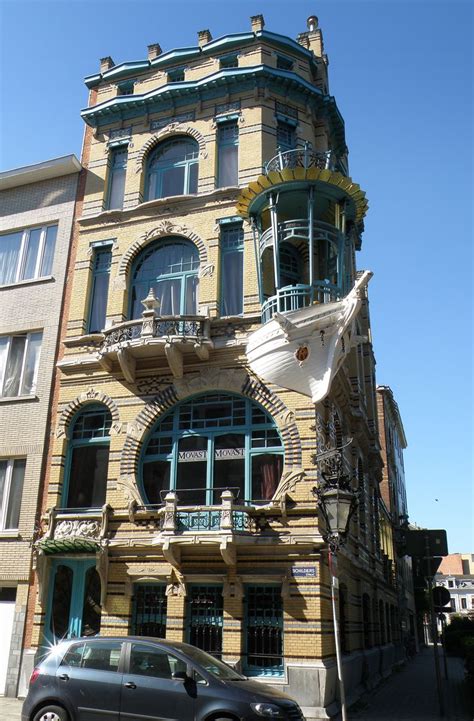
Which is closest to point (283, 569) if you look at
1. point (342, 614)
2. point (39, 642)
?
point (342, 614)

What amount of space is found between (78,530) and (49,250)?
1049 cm

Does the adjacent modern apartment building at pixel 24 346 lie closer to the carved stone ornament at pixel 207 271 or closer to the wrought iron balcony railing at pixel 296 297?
the carved stone ornament at pixel 207 271

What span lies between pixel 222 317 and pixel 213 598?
7.82m

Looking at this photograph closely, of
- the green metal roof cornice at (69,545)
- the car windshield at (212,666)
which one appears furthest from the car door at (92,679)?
the green metal roof cornice at (69,545)

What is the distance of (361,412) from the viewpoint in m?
23.4

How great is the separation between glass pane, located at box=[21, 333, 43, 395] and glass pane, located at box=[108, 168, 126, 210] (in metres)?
5.38

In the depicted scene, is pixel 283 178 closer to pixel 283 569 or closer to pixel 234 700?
pixel 283 569

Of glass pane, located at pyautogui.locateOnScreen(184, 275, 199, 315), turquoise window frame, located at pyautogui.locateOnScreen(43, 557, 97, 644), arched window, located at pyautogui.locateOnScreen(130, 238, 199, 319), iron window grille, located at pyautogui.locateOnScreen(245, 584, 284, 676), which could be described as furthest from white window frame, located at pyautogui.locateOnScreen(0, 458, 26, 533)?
iron window grille, located at pyautogui.locateOnScreen(245, 584, 284, 676)

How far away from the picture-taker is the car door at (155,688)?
361 inches

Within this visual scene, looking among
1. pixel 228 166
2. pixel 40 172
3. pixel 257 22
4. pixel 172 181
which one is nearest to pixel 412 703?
pixel 228 166

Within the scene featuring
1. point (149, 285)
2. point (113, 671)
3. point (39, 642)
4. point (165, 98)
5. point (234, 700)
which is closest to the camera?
point (234, 700)

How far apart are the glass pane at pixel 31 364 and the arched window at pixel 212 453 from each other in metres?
5.16

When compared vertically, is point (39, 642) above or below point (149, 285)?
below

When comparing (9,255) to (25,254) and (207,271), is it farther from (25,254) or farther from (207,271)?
(207,271)
